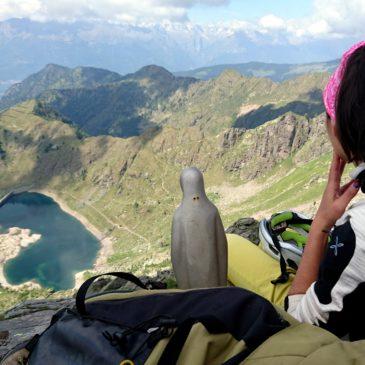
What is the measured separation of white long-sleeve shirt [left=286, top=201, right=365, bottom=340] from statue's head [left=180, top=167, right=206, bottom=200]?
135 inches

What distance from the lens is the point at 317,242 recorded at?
388 centimetres

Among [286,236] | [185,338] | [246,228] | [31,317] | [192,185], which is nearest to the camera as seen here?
[185,338]

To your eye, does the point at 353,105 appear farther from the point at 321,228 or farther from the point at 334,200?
the point at 321,228

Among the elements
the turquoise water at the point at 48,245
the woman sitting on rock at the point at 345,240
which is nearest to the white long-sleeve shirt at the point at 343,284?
the woman sitting on rock at the point at 345,240

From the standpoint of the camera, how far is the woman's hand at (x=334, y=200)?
12.3 feet

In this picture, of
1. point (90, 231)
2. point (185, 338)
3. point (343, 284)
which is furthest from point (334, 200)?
point (90, 231)

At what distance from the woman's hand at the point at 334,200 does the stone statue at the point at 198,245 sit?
2.51 m

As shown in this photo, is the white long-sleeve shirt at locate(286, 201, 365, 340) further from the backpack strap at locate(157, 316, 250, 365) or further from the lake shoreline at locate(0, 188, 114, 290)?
the lake shoreline at locate(0, 188, 114, 290)

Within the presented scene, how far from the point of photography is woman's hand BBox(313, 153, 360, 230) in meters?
3.74

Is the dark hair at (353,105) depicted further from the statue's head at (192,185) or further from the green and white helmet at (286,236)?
the statue's head at (192,185)

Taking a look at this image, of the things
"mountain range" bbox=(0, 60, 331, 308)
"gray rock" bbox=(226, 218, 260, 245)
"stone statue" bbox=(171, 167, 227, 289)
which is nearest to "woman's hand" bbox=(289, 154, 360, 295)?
"stone statue" bbox=(171, 167, 227, 289)

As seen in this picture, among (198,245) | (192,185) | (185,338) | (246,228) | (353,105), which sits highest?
(353,105)

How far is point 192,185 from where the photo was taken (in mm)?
6523

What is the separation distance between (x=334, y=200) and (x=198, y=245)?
9.22 feet
